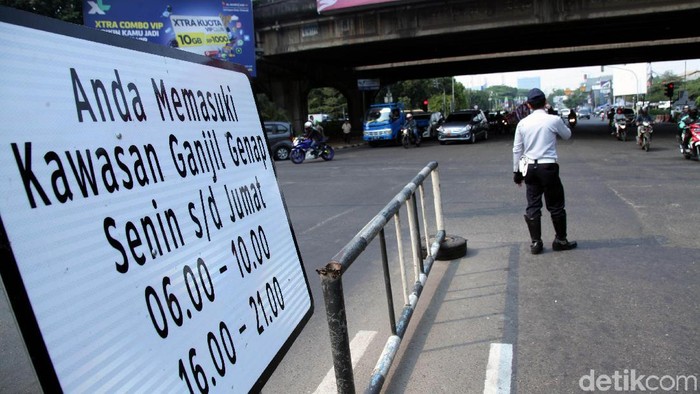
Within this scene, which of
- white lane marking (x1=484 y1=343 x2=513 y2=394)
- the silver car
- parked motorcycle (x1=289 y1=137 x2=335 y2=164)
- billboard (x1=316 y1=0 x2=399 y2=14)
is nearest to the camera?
white lane marking (x1=484 y1=343 x2=513 y2=394)

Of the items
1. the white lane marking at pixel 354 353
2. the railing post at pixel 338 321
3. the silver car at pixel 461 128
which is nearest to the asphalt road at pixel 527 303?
the white lane marking at pixel 354 353

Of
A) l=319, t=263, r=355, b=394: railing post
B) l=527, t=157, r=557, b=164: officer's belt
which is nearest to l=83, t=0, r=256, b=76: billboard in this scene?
l=527, t=157, r=557, b=164: officer's belt

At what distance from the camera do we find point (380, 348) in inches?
141

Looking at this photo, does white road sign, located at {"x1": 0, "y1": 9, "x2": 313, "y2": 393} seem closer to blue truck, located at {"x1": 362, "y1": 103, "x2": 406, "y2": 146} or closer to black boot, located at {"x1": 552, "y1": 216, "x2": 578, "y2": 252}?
black boot, located at {"x1": 552, "y1": 216, "x2": 578, "y2": 252}

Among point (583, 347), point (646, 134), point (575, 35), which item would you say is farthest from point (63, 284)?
point (575, 35)

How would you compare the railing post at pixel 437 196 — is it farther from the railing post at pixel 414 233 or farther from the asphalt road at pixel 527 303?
the railing post at pixel 414 233

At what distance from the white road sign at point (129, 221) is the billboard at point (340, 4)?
869 inches

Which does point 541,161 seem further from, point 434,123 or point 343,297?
point 434,123

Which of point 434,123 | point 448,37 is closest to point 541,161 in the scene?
point 448,37

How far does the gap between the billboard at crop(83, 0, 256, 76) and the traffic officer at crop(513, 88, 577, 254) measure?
60.2 ft

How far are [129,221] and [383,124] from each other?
82.1ft

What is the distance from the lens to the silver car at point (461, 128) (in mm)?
24828

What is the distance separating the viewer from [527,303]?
14.0 ft

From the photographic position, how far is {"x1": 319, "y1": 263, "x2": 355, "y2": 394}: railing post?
211 cm
